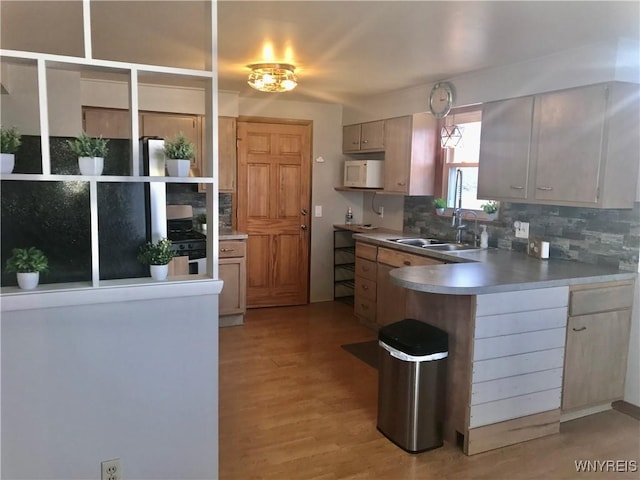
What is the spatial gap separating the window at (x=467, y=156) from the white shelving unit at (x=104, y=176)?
2.91m

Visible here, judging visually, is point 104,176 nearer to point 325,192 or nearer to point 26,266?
point 26,266

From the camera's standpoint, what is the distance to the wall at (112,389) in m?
1.89

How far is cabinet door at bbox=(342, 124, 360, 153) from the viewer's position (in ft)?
18.6

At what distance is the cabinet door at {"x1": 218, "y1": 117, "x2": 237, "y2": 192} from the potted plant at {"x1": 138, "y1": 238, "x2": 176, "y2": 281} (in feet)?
10.5

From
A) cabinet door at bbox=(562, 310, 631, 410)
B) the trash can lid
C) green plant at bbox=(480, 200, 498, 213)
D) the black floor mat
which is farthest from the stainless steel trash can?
green plant at bbox=(480, 200, 498, 213)

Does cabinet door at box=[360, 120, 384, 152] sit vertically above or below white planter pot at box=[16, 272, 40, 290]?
above

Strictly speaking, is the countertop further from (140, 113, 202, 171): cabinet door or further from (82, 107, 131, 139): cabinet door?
(82, 107, 131, 139): cabinet door

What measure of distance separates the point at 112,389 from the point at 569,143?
3094 millimetres

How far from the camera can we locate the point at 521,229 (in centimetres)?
392

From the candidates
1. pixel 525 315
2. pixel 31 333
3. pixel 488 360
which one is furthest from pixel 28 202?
pixel 525 315

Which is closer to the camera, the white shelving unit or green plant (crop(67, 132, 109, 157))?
the white shelving unit

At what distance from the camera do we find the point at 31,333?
1878 mm

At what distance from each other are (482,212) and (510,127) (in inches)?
35.4

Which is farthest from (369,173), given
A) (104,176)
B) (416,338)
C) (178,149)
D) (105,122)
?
(104,176)
